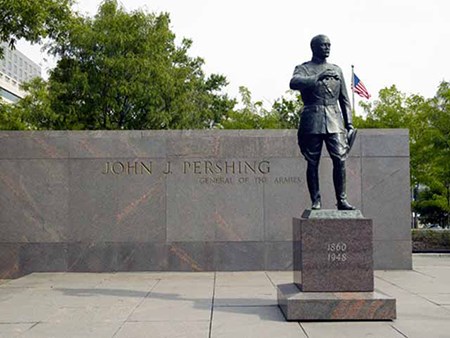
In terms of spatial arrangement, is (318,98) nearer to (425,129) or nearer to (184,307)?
(184,307)

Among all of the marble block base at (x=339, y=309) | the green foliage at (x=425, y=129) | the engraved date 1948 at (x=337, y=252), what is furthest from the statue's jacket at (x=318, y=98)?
the green foliage at (x=425, y=129)

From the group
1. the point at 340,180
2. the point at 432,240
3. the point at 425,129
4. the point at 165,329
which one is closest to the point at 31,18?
the point at 340,180

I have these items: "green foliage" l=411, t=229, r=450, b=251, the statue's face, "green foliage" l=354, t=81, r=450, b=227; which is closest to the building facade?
"green foliage" l=354, t=81, r=450, b=227

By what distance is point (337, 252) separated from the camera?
23.5ft

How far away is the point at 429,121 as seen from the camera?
23.0 metres

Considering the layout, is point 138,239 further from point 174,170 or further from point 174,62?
point 174,62

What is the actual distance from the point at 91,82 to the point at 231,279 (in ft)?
44.3

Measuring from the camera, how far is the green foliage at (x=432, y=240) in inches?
672

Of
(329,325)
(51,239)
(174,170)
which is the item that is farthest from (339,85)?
(51,239)

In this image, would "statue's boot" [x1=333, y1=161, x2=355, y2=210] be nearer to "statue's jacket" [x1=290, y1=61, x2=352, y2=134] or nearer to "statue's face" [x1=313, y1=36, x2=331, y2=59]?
"statue's jacket" [x1=290, y1=61, x2=352, y2=134]

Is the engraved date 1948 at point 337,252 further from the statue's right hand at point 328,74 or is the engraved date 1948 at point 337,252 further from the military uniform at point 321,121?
the statue's right hand at point 328,74

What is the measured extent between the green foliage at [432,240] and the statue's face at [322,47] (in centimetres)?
Answer: 1128

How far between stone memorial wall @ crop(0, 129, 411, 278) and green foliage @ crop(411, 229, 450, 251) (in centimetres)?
557

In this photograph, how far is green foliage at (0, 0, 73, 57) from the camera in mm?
10438
